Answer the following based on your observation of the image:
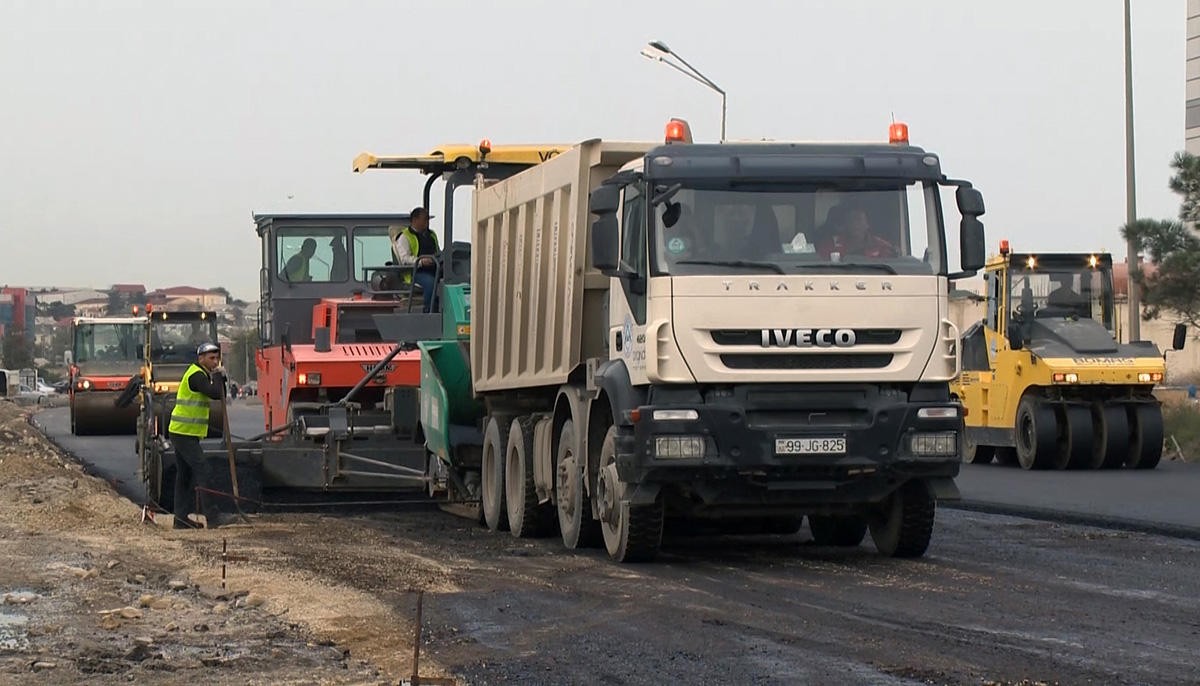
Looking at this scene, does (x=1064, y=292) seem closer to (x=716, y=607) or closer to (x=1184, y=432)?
(x=1184, y=432)

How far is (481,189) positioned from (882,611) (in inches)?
303

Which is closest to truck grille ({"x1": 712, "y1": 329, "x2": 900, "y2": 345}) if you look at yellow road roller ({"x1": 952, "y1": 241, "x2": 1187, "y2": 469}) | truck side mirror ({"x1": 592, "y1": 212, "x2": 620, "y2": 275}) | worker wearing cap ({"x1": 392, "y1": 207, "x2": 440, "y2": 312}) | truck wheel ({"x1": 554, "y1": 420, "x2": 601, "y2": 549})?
truck side mirror ({"x1": 592, "y1": 212, "x2": 620, "y2": 275})

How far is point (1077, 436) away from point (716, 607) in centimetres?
1474

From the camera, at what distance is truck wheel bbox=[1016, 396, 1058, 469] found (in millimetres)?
23625

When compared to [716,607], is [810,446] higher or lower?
higher

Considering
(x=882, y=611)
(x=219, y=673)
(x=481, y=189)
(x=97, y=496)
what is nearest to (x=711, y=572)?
(x=882, y=611)

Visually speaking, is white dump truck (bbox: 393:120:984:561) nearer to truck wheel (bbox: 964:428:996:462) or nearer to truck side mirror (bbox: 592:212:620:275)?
truck side mirror (bbox: 592:212:620:275)

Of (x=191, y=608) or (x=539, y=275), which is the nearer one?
(x=191, y=608)

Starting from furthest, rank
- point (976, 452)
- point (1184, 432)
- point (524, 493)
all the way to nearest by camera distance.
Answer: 1. point (1184, 432)
2. point (976, 452)
3. point (524, 493)

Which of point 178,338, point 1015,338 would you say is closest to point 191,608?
point 1015,338

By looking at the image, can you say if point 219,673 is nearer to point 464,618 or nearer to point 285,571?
point 464,618

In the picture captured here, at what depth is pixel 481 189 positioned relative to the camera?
53.2 feet

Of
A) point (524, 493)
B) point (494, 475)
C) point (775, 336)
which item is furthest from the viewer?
point (494, 475)

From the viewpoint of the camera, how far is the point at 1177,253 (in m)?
23.5
